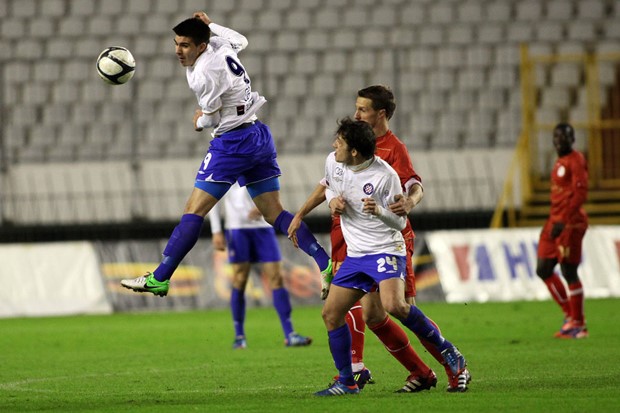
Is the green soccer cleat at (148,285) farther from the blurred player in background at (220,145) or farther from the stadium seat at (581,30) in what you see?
the stadium seat at (581,30)

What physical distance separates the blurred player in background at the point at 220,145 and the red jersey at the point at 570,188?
453cm

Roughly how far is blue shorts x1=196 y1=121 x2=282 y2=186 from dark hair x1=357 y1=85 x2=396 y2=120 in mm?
1102

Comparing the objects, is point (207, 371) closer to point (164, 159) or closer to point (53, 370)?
point (53, 370)

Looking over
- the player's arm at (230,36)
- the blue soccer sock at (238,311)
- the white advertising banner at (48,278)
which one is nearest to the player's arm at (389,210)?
the player's arm at (230,36)

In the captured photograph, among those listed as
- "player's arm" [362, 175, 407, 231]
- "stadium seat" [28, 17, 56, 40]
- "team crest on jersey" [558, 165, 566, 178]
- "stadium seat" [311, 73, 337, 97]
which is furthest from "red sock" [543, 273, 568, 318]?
"stadium seat" [28, 17, 56, 40]

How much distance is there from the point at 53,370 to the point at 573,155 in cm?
590

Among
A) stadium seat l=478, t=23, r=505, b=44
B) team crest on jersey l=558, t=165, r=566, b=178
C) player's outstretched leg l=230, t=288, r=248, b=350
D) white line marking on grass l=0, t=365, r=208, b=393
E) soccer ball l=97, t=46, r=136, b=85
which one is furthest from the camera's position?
stadium seat l=478, t=23, r=505, b=44

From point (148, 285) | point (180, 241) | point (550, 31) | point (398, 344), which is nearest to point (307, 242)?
point (180, 241)

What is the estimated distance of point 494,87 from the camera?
22.2m

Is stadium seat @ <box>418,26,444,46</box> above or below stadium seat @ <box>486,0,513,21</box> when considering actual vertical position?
below

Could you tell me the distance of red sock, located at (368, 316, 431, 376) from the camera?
318 inches

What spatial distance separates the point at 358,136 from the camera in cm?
764

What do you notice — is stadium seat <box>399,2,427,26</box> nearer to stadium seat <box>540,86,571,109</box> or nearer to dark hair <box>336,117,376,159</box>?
stadium seat <box>540,86,571,109</box>

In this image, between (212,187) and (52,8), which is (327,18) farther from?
(212,187)
